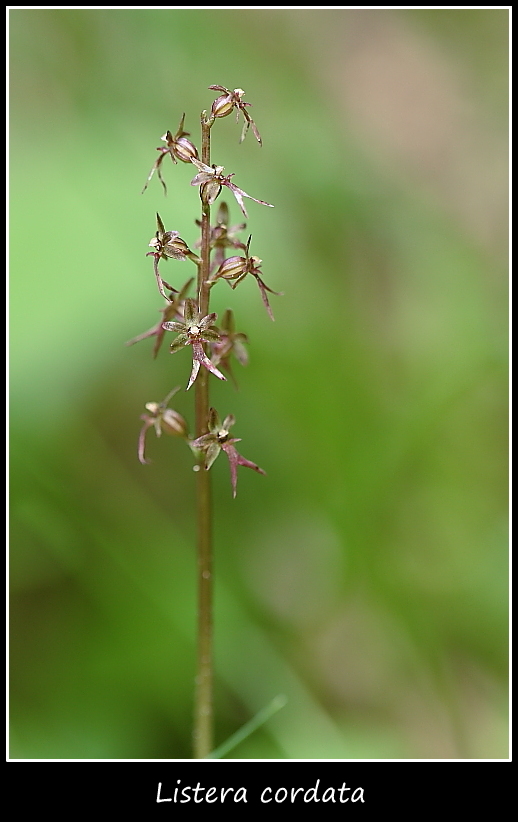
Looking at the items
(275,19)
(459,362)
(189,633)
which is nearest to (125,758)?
(189,633)

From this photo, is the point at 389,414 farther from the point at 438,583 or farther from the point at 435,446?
the point at 438,583

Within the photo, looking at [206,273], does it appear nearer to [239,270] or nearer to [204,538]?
[239,270]

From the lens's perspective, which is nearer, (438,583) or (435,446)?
(438,583)

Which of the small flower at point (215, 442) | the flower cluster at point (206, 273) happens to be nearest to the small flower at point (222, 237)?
the flower cluster at point (206, 273)

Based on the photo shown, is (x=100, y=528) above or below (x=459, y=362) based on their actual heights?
below

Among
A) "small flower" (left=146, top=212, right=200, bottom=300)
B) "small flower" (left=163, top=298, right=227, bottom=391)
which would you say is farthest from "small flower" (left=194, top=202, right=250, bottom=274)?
"small flower" (left=163, top=298, right=227, bottom=391)

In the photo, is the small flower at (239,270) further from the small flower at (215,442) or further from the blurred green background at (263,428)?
the blurred green background at (263,428)
